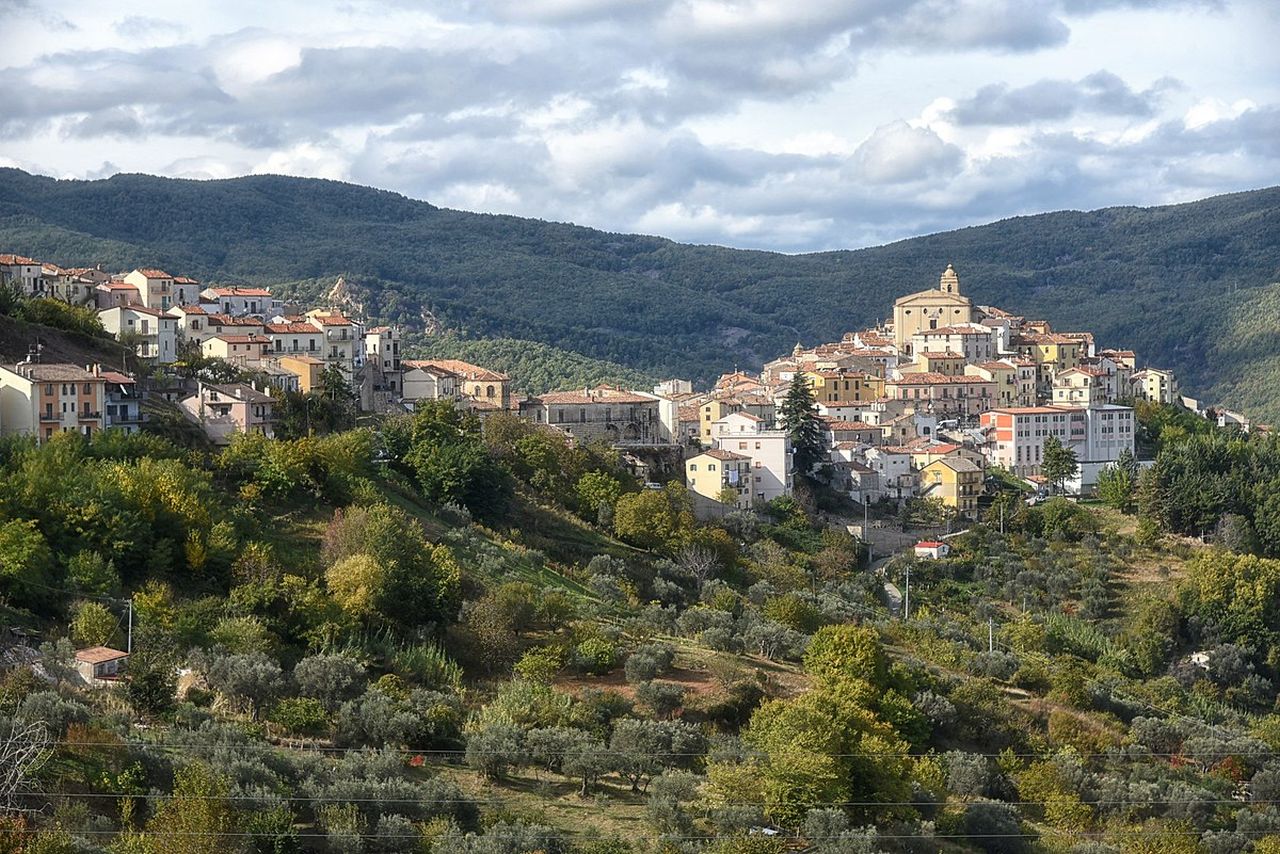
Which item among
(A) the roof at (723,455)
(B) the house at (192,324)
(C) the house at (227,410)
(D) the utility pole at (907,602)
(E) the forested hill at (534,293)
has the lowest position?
(D) the utility pole at (907,602)

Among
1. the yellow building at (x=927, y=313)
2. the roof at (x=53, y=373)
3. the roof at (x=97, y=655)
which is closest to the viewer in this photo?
the roof at (x=97, y=655)

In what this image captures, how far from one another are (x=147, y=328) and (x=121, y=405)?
1367 centimetres

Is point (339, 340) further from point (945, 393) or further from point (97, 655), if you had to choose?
point (97, 655)

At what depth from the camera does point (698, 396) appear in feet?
265

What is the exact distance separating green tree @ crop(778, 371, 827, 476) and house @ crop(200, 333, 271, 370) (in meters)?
22.9

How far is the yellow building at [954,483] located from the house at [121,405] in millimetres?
35840

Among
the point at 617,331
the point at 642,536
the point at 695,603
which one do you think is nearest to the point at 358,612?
the point at 695,603

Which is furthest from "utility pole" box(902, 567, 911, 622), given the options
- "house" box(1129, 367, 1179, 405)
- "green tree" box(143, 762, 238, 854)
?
"house" box(1129, 367, 1179, 405)

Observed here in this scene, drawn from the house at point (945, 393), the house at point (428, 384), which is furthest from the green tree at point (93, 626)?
the house at point (945, 393)

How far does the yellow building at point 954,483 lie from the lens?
236ft

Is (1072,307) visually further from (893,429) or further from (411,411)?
(411,411)

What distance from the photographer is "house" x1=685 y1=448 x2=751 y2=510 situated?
67.7 m

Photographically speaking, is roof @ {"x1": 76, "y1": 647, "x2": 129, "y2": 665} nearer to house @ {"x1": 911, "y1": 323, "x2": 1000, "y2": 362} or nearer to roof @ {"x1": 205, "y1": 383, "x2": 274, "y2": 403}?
roof @ {"x1": 205, "y1": 383, "x2": 274, "y2": 403}

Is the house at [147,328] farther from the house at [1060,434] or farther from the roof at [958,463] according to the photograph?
the house at [1060,434]
